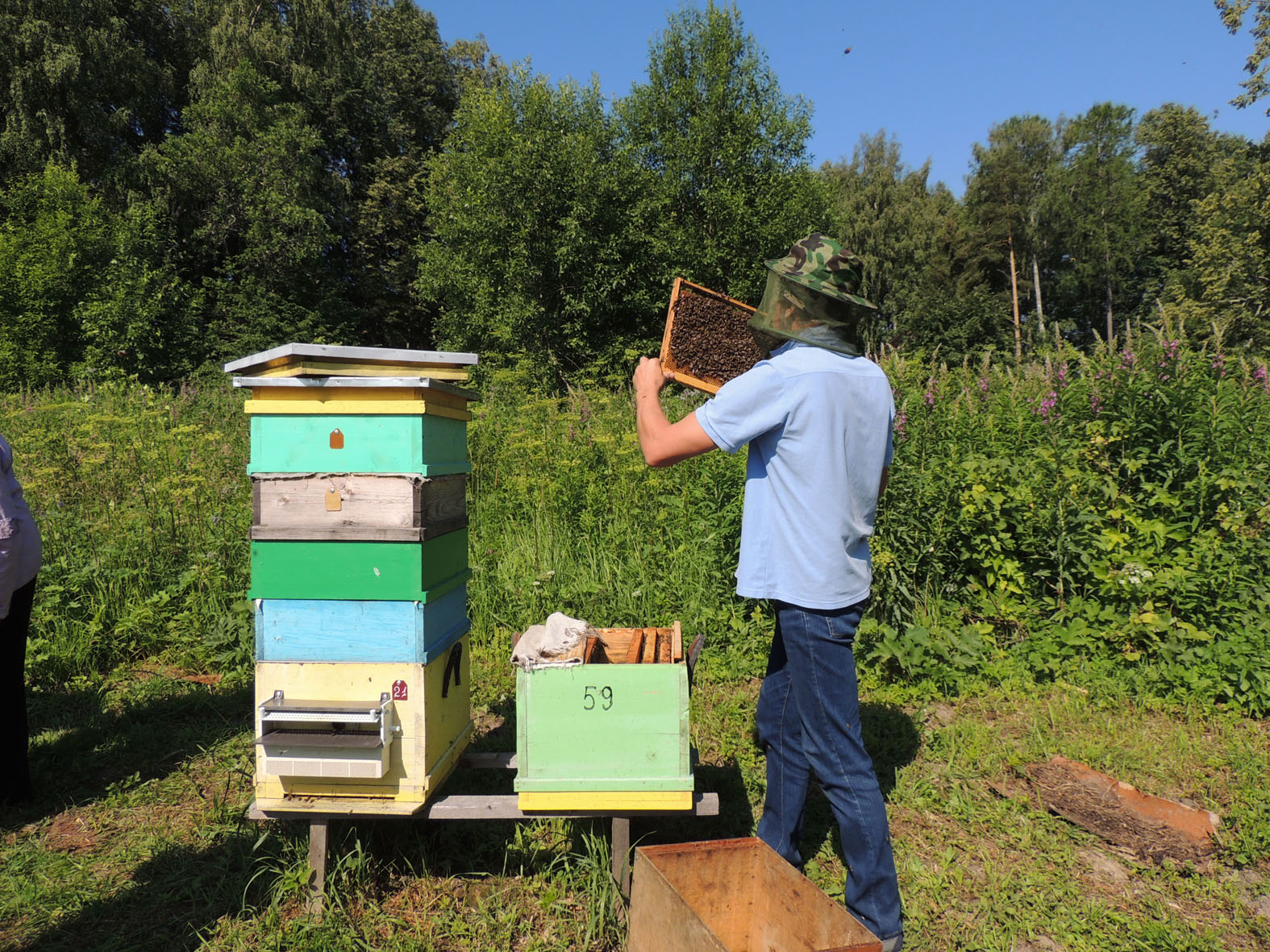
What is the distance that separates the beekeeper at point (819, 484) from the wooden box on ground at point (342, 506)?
2.59 feet

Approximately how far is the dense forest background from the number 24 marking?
54.8ft

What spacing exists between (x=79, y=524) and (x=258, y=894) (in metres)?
4.20

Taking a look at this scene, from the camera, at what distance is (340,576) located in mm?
2457

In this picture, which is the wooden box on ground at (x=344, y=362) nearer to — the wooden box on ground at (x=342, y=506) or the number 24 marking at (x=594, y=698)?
the wooden box on ground at (x=342, y=506)

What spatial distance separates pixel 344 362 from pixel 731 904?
82.7 inches

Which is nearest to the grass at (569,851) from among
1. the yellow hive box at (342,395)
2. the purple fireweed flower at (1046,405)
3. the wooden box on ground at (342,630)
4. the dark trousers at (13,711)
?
the dark trousers at (13,711)

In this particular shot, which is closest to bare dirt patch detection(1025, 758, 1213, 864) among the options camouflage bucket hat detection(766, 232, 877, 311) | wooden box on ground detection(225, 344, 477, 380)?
camouflage bucket hat detection(766, 232, 877, 311)

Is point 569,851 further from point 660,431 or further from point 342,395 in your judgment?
point 342,395

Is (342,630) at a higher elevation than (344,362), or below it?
below

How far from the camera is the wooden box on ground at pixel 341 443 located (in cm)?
243

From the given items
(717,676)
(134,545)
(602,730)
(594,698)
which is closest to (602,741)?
(602,730)

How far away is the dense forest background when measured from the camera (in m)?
20.6

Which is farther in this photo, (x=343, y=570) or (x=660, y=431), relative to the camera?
(x=343, y=570)

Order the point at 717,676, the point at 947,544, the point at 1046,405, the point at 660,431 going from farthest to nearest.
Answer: the point at 1046,405 < the point at 947,544 < the point at 717,676 < the point at 660,431
